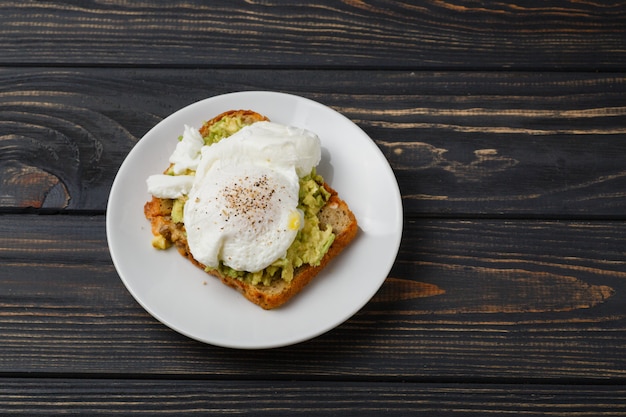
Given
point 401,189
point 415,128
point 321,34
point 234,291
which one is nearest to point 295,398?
point 234,291

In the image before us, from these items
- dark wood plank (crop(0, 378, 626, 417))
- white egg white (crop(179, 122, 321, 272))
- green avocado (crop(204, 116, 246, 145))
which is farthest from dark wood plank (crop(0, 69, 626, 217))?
dark wood plank (crop(0, 378, 626, 417))

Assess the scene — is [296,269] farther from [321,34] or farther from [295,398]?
[321,34]

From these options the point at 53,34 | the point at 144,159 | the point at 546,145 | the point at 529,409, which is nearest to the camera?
the point at 529,409

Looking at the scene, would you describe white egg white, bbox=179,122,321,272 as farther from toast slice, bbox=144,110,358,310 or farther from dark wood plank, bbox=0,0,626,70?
dark wood plank, bbox=0,0,626,70

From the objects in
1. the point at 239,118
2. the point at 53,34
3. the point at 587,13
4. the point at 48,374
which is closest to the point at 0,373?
the point at 48,374

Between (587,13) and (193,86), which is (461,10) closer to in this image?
(587,13)

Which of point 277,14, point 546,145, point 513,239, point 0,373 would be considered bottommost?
point 0,373

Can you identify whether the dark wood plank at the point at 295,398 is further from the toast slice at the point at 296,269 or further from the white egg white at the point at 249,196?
the white egg white at the point at 249,196

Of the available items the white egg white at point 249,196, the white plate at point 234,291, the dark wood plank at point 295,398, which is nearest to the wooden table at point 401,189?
the dark wood plank at point 295,398
